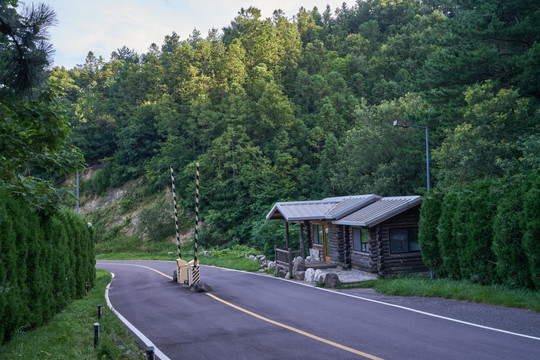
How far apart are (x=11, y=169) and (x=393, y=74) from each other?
5457 centimetres

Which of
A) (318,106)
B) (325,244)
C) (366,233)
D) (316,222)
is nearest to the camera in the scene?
(366,233)

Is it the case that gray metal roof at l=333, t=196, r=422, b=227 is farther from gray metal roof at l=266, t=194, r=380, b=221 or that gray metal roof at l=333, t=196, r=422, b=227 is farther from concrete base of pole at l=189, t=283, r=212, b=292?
concrete base of pole at l=189, t=283, r=212, b=292

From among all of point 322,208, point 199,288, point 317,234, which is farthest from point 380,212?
point 199,288

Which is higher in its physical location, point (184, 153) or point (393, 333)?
point (184, 153)

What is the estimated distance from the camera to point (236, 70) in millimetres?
58125

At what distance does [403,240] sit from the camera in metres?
21.3

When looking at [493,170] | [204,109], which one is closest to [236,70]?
[204,109]

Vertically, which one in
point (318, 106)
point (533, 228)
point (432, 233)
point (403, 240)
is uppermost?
point (318, 106)

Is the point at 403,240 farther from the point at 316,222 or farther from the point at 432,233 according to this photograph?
the point at 316,222

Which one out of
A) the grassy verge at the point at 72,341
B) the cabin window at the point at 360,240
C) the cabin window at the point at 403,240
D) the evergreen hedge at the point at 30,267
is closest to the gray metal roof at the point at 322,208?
the cabin window at the point at 360,240

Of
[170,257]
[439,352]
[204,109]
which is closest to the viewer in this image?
[439,352]

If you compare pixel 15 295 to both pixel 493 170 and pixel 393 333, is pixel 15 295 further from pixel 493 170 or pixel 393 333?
pixel 493 170

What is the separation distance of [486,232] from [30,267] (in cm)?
1378

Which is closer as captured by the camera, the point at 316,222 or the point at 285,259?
the point at 285,259
